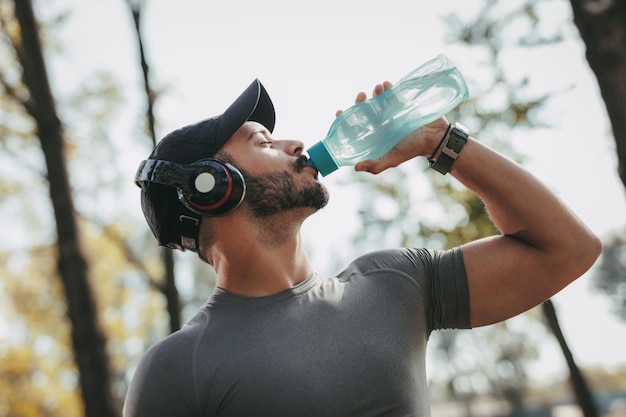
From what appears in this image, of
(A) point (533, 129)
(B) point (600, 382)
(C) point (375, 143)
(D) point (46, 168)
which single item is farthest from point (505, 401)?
(C) point (375, 143)

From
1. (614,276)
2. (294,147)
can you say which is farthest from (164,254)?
(614,276)

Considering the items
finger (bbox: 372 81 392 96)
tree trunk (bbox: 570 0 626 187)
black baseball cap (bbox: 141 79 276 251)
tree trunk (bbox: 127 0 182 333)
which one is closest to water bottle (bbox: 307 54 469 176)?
finger (bbox: 372 81 392 96)

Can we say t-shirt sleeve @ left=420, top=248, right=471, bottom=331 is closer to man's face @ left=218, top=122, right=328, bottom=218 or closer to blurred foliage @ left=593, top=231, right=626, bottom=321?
man's face @ left=218, top=122, right=328, bottom=218

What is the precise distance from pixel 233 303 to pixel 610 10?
337cm

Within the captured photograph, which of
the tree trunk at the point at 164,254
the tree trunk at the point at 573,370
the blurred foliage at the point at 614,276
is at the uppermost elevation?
the tree trunk at the point at 164,254

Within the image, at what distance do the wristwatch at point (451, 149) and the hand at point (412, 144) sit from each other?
4cm

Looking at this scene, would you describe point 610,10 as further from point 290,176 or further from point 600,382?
point 600,382

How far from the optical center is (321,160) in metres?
2.30

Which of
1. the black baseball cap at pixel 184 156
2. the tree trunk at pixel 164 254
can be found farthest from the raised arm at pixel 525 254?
the tree trunk at pixel 164 254

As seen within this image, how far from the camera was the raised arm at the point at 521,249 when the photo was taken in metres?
2.19

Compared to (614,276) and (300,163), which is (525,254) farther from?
(614,276)

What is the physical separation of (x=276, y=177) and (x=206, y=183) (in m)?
0.27

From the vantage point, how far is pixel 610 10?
12.8ft

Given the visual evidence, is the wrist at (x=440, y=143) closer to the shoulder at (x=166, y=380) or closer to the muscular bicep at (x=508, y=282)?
the muscular bicep at (x=508, y=282)
